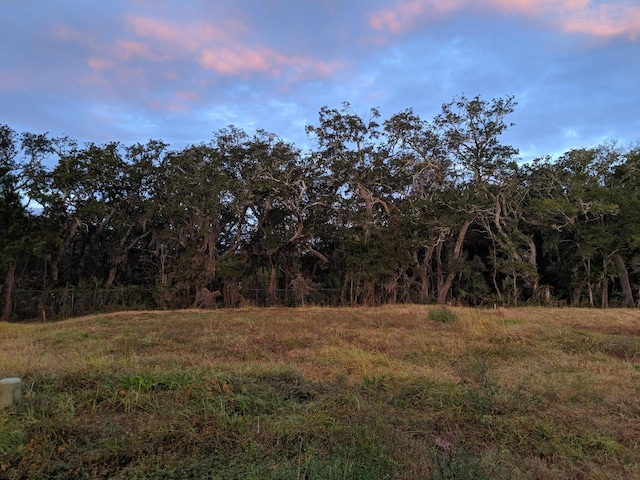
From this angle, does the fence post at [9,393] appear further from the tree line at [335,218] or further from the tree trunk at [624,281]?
the tree trunk at [624,281]

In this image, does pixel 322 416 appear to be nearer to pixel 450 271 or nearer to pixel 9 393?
pixel 9 393

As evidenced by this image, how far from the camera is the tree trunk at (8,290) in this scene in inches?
974

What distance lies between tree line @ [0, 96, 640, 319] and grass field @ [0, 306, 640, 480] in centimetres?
1859

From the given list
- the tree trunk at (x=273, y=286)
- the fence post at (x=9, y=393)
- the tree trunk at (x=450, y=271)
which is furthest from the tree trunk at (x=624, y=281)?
the fence post at (x=9, y=393)

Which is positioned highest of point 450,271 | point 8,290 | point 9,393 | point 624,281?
Result: point 450,271

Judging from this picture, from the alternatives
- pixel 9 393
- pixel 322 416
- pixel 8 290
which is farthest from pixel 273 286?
pixel 322 416

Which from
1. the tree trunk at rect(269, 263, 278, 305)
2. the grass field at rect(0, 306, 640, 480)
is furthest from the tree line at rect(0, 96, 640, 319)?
the grass field at rect(0, 306, 640, 480)

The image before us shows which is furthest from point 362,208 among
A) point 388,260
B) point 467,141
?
point 467,141

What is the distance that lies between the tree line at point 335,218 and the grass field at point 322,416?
61.0ft

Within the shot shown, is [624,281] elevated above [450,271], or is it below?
below

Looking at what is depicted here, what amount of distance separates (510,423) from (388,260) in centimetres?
2268

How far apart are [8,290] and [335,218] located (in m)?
19.9

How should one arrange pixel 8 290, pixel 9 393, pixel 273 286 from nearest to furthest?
pixel 9 393 < pixel 8 290 < pixel 273 286

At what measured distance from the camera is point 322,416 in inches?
182
